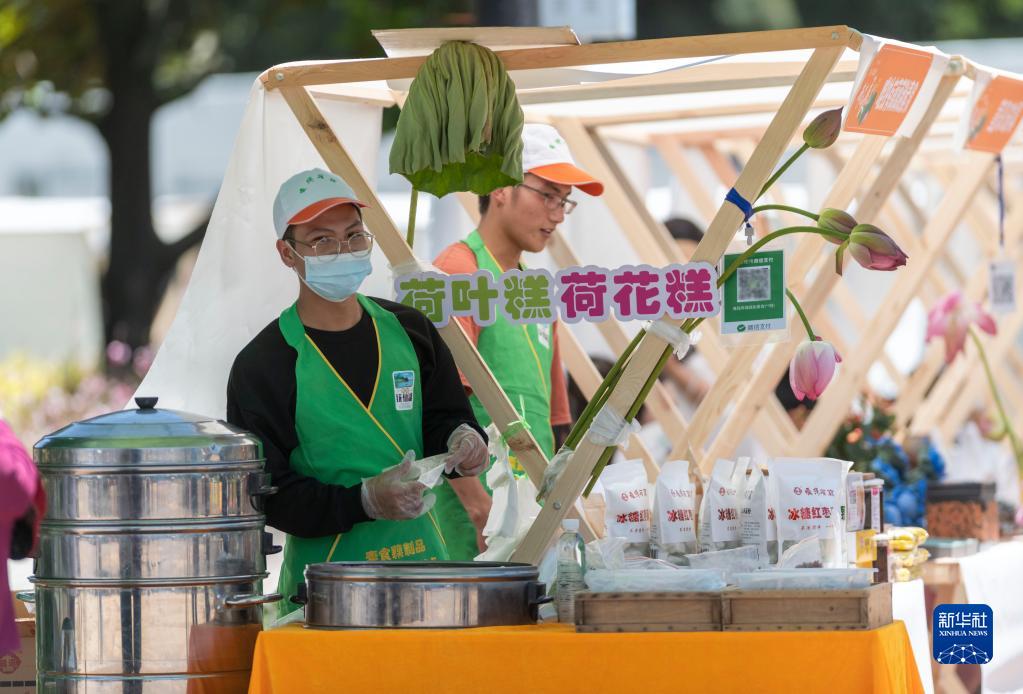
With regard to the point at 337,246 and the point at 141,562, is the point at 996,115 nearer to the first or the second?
the point at 337,246

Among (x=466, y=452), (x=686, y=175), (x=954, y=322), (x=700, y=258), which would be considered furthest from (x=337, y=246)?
(x=686, y=175)

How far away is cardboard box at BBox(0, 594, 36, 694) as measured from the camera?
12.1 ft

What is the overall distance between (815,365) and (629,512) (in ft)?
1.89

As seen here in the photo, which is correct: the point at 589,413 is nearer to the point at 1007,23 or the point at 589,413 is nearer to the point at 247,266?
the point at 247,266

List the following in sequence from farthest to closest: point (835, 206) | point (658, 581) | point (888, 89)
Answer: point (835, 206) → point (888, 89) → point (658, 581)

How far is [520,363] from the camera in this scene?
4496 mm

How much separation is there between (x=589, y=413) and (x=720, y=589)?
2.49 ft

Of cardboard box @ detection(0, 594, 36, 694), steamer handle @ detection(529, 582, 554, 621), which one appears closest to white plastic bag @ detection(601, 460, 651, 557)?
steamer handle @ detection(529, 582, 554, 621)

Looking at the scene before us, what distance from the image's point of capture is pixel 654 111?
18.6ft

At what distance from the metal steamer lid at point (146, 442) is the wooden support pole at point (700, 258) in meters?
0.67

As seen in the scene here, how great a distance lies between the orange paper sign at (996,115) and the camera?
4711 millimetres

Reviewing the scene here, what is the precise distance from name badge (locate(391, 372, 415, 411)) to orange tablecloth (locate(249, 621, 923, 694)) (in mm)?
696

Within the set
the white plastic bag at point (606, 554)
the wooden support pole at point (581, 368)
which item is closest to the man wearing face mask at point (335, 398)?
the white plastic bag at point (606, 554)
